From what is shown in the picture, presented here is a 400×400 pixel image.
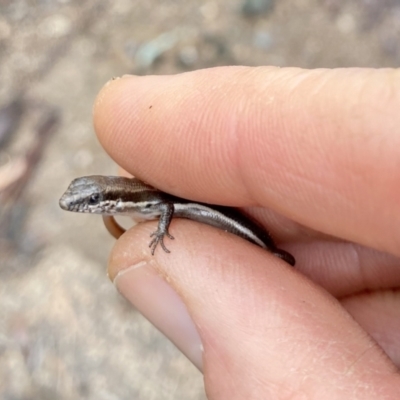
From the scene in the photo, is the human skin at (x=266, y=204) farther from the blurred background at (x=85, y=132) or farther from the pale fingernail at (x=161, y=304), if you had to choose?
the blurred background at (x=85, y=132)

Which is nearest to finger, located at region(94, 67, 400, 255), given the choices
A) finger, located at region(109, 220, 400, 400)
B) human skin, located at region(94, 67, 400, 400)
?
human skin, located at region(94, 67, 400, 400)

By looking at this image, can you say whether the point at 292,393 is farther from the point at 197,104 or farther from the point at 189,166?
the point at 197,104

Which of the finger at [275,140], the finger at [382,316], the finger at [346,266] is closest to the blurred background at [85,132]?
the finger at [346,266]

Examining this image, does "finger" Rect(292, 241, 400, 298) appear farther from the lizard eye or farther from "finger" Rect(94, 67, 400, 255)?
the lizard eye

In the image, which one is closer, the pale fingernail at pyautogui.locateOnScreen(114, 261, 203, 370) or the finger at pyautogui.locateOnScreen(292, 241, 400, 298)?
the pale fingernail at pyautogui.locateOnScreen(114, 261, 203, 370)

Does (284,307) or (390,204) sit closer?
(390,204)

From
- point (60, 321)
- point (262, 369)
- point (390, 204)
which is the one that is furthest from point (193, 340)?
point (60, 321)

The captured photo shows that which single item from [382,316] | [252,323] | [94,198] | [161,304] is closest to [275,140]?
[252,323]

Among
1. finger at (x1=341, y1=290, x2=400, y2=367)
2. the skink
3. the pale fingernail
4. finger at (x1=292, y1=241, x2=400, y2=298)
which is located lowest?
finger at (x1=341, y1=290, x2=400, y2=367)
